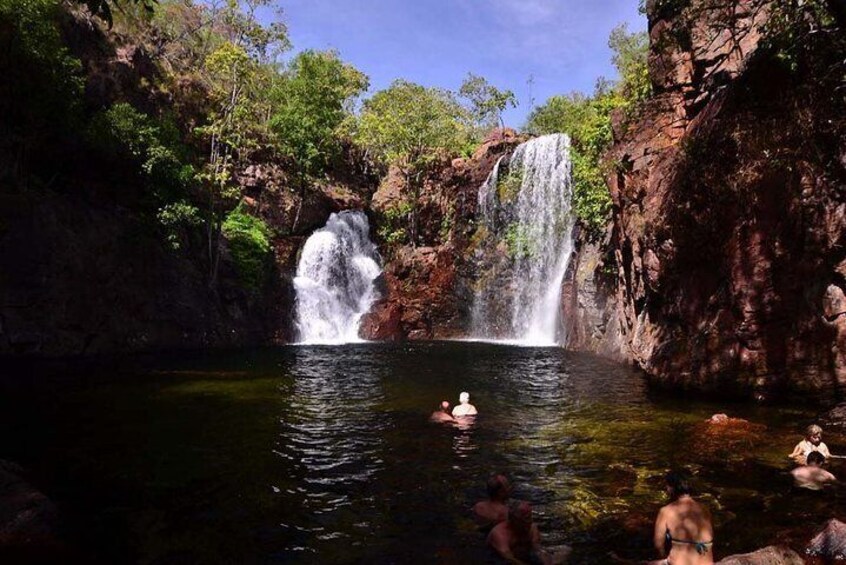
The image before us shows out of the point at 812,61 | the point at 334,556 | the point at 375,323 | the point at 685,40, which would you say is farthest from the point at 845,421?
the point at 375,323

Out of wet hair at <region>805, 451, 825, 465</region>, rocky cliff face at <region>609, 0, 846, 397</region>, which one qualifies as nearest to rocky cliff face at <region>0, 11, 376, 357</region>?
rocky cliff face at <region>609, 0, 846, 397</region>

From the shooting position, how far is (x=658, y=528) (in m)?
6.83

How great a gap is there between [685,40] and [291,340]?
29864 mm

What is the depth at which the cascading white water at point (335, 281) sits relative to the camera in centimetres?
4022

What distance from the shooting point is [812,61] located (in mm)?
14492

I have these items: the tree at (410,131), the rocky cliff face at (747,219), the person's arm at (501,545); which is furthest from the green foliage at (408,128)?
the person's arm at (501,545)

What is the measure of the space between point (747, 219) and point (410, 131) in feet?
106

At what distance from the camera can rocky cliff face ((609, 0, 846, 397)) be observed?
14094 mm

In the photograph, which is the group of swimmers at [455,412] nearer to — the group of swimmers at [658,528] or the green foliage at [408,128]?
the group of swimmers at [658,528]

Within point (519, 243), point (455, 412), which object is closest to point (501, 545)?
point (455, 412)

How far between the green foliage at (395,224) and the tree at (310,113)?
22.4 ft

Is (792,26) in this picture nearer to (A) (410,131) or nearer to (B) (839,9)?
(B) (839,9)

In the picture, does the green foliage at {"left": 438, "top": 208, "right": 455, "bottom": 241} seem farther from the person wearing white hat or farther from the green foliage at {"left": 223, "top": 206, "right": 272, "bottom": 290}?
the person wearing white hat

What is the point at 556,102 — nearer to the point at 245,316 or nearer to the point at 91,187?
the point at 245,316
